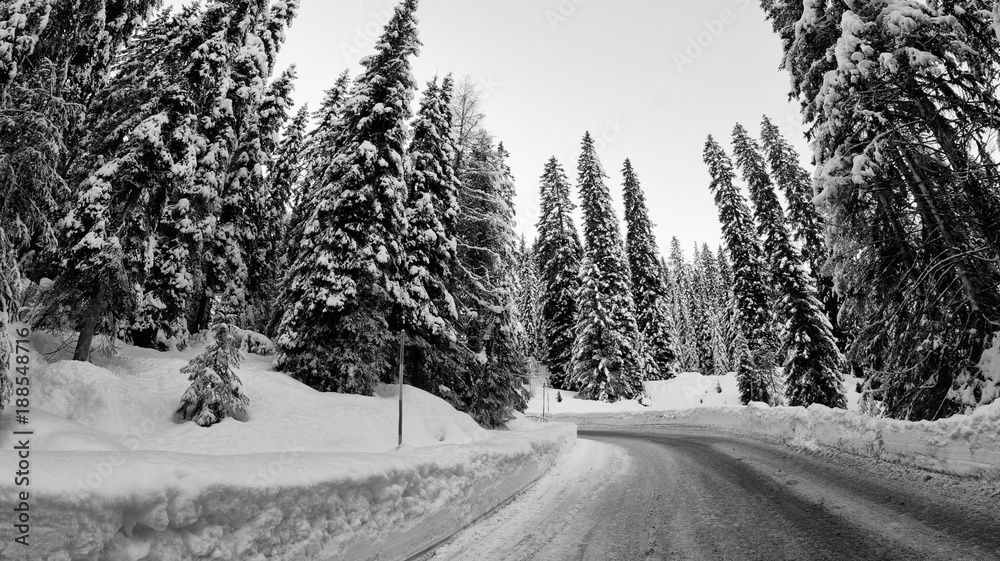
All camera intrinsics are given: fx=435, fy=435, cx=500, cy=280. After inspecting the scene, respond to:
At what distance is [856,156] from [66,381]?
52.3ft

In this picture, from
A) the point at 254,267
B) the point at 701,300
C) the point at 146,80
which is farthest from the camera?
the point at 701,300

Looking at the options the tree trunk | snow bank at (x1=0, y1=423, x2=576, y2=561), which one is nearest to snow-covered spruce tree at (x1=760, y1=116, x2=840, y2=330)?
snow bank at (x1=0, y1=423, x2=576, y2=561)

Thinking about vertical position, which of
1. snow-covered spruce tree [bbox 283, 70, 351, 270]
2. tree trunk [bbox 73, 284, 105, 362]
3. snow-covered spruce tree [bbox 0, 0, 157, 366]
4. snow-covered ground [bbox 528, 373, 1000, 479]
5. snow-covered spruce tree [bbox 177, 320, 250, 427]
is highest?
snow-covered spruce tree [bbox 283, 70, 351, 270]

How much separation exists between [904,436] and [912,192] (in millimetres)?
4756

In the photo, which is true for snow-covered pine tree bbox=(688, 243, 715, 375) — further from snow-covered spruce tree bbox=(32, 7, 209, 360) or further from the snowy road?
snow-covered spruce tree bbox=(32, 7, 209, 360)

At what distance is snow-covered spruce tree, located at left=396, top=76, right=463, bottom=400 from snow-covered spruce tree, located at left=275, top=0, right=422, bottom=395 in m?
0.54

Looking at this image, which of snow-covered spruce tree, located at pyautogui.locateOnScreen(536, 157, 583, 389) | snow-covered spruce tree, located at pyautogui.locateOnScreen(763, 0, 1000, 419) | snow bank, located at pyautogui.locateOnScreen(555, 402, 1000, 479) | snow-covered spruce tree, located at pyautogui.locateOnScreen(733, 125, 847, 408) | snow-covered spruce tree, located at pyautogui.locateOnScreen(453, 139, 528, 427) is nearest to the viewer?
snow bank, located at pyautogui.locateOnScreen(555, 402, 1000, 479)

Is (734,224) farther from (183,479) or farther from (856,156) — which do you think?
(183,479)

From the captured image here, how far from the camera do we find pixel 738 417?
16219 millimetres

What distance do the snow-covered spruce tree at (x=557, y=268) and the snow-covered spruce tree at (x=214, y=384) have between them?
30.5 m

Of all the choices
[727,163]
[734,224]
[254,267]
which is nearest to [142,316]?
[254,267]

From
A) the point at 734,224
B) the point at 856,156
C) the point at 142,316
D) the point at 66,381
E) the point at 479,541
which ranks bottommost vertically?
the point at 479,541

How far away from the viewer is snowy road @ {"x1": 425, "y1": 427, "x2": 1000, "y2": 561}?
4230mm

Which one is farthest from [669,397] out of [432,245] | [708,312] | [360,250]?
[708,312]
